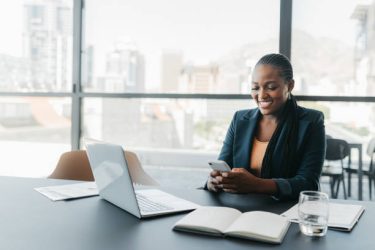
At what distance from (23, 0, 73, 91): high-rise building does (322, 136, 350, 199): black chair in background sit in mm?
2430

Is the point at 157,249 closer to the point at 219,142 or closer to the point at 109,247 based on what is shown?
the point at 109,247

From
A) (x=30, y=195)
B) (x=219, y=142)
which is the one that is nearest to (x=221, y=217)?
(x=30, y=195)

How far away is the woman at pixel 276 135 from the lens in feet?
6.37

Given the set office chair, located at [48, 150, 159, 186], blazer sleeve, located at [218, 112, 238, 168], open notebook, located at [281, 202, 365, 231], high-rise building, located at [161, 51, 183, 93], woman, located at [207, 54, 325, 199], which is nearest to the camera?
open notebook, located at [281, 202, 365, 231]

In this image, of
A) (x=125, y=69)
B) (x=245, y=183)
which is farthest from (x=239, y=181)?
(x=125, y=69)

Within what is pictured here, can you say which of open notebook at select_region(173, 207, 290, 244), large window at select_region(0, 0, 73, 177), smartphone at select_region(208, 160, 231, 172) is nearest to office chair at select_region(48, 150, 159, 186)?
smartphone at select_region(208, 160, 231, 172)

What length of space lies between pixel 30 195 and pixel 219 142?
93.6 inches

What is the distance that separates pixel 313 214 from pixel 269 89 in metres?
0.91

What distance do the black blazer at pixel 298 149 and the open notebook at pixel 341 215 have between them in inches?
8.0

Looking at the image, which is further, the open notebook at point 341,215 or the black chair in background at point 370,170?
the black chair in background at point 370,170

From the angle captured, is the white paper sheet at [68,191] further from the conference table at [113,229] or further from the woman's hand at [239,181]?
the woman's hand at [239,181]

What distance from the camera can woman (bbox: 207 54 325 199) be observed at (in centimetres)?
194

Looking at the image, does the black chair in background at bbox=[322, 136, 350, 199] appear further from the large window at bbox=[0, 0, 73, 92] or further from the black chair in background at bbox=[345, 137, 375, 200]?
the large window at bbox=[0, 0, 73, 92]

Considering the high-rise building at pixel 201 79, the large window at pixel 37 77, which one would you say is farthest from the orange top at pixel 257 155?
the large window at pixel 37 77
